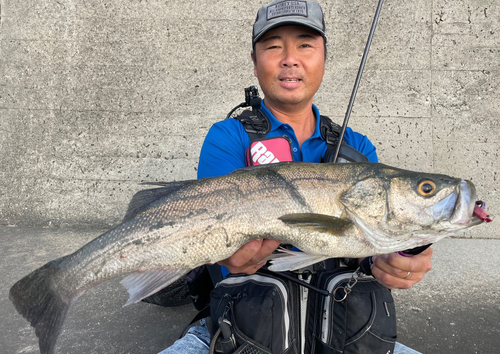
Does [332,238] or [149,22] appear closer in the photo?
[332,238]

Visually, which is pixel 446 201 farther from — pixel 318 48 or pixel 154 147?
pixel 154 147

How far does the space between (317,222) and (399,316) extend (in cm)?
191

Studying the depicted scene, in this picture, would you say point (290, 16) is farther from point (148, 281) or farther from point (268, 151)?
point (148, 281)

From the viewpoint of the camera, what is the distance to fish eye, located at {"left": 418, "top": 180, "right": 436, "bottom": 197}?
5.60 feet

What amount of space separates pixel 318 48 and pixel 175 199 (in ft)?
5.03

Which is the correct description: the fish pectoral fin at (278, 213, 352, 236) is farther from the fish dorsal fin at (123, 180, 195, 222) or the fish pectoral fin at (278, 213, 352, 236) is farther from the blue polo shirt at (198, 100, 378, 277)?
the blue polo shirt at (198, 100, 378, 277)

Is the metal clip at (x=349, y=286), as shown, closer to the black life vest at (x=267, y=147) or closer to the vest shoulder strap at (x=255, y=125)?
the black life vest at (x=267, y=147)

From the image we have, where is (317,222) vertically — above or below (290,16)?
below

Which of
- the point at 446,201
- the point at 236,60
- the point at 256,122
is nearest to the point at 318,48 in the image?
the point at 256,122

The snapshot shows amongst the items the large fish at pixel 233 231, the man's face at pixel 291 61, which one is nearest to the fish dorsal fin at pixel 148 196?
the large fish at pixel 233 231

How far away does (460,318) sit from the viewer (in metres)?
2.92

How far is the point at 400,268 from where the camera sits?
1887mm

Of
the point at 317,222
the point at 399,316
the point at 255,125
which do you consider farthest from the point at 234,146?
the point at 399,316

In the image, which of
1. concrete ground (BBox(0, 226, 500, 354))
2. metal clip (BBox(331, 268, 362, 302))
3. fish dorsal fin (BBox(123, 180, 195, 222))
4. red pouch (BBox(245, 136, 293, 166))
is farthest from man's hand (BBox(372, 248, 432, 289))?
fish dorsal fin (BBox(123, 180, 195, 222))
